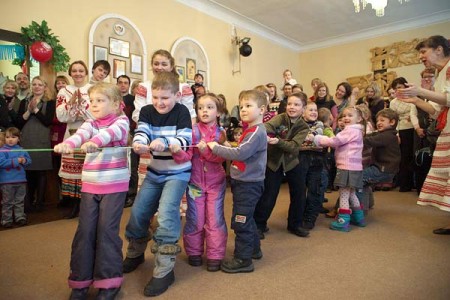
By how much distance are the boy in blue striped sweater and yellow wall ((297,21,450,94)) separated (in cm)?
729

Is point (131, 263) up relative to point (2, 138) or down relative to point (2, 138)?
down

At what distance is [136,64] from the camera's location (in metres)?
5.18

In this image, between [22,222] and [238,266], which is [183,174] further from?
[22,222]

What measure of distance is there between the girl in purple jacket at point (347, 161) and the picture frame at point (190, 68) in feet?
11.9

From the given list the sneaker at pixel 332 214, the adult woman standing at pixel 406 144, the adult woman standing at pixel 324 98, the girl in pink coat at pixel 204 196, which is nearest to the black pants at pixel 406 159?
the adult woman standing at pixel 406 144


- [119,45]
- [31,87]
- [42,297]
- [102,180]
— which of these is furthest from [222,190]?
[119,45]

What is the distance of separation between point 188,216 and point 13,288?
108cm

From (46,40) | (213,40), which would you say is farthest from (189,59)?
(46,40)

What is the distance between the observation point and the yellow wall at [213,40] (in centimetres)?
425

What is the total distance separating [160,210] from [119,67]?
374cm

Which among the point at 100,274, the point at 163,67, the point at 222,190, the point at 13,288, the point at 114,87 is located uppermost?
the point at 163,67

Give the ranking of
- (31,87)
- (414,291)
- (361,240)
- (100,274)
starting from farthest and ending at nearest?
1. (31,87)
2. (361,240)
3. (414,291)
4. (100,274)

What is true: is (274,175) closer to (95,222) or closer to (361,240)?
(361,240)

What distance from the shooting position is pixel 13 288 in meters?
1.83
